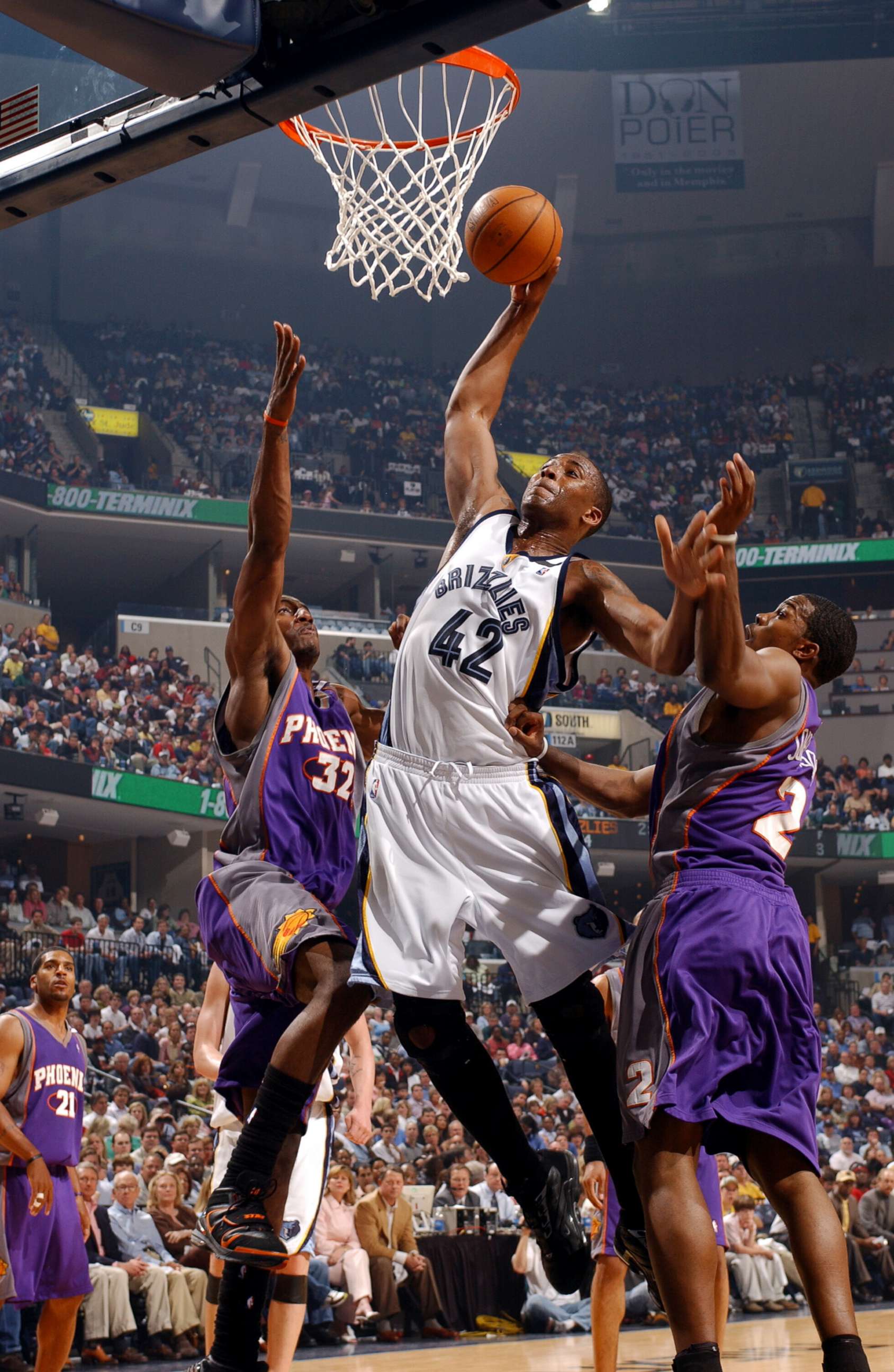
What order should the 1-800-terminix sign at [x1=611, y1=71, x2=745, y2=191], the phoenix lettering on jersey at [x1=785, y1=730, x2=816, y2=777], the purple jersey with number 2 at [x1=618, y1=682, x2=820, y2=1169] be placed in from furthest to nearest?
the 1-800-terminix sign at [x1=611, y1=71, x2=745, y2=191] → the phoenix lettering on jersey at [x1=785, y1=730, x2=816, y2=777] → the purple jersey with number 2 at [x1=618, y1=682, x2=820, y2=1169]

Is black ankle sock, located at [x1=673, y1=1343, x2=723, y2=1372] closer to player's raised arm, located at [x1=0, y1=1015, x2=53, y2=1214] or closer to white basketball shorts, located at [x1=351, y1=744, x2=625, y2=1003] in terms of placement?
white basketball shorts, located at [x1=351, y1=744, x2=625, y2=1003]

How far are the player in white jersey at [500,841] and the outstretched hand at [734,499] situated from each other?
0.22ft

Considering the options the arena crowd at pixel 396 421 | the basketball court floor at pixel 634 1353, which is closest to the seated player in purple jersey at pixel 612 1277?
the basketball court floor at pixel 634 1353

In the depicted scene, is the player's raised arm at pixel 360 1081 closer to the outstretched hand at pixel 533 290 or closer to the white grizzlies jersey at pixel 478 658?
the white grizzlies jersey at pixel 478 658

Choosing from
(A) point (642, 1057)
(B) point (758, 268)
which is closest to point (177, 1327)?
(A) point (642, 1057)

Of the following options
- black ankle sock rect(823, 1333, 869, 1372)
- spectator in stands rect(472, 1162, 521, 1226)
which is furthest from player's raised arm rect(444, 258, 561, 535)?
spectator in stands rect(472, 1162, 521, 1226)

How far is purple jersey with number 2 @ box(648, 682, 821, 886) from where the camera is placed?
11.3ft

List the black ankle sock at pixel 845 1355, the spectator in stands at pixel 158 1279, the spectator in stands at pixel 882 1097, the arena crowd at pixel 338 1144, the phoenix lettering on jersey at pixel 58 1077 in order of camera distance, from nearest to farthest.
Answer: the black ankle sock at pixel 845 1355 < the phoenix lettering on jersey at pixel 58 1077 < the spectator in stands at pixel 158 1279 < the arena crowd at pixel 338 1144 < the spectator in stands at pixel 882 1097

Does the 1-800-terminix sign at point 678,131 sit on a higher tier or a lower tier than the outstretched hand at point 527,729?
higher

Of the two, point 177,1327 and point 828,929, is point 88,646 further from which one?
point 177,1327

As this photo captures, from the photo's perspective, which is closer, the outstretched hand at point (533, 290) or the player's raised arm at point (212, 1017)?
the outstretched hand at point (533, 290)

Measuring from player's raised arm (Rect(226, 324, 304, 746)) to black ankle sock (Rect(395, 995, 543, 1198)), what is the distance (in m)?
1.12

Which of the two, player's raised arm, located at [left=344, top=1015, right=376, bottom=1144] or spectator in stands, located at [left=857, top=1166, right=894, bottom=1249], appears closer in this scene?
player's raised arm, located at [left=344, top=1015, right=376, bottom=1144]

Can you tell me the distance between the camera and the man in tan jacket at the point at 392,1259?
9.67 m
